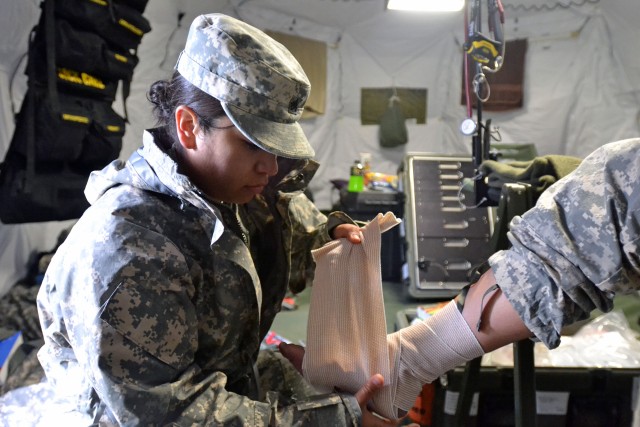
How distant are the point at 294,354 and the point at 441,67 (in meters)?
3.82

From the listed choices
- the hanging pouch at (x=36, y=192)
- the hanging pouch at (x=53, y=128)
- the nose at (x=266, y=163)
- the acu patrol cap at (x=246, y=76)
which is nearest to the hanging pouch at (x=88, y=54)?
the hanging pouch at (x=53, y=128)

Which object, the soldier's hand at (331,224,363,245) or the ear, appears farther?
the soldier's hand at (331,224,363,245)

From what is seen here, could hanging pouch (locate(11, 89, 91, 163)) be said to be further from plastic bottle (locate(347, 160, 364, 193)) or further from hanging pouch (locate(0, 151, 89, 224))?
plastic bottle (locate(347, 160, 364, 193))

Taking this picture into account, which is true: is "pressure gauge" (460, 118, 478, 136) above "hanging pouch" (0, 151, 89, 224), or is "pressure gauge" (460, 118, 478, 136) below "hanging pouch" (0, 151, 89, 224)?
above

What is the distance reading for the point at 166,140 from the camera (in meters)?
0.94

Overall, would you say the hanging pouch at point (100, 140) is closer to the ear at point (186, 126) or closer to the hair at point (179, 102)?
the hair at point (179, 102)

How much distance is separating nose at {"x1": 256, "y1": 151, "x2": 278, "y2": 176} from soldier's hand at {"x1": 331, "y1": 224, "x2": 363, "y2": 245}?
311 millimetres

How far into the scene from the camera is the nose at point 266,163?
0.87 metres

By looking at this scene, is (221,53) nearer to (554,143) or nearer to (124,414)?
(124,414)

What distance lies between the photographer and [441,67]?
173 inches

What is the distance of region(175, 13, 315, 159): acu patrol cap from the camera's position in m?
0.80

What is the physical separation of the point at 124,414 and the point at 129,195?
358 millimetres

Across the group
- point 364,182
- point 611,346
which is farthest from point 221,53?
point 364,182

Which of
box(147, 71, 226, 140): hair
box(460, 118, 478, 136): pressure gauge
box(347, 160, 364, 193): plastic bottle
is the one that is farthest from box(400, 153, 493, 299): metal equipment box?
box(147, 71, 226, 140): hair
